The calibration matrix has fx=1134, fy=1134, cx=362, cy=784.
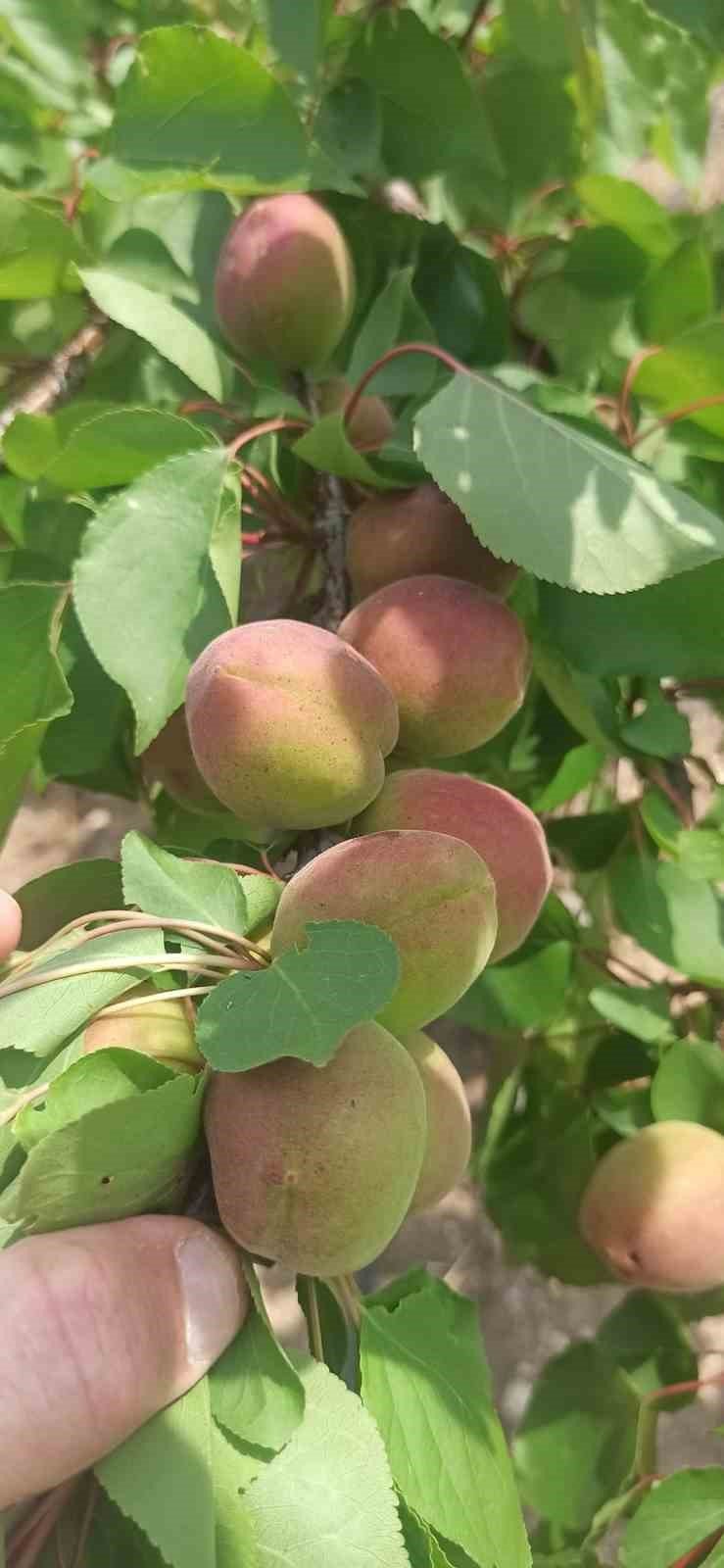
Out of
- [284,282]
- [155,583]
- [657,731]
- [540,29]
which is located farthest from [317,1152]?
[540,29]

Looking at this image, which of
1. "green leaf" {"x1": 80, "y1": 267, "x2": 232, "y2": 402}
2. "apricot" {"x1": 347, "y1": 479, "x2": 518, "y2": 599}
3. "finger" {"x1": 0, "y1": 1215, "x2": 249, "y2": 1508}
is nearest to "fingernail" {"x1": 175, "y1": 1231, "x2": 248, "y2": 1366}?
"finger" {"x1": 0, "y1": 1215, "x2": 249, "y2": 1508}

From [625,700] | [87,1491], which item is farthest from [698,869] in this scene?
[87,1491]

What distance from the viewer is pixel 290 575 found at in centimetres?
78

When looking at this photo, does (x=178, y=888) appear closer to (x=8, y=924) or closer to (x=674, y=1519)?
(x=8, y=924)

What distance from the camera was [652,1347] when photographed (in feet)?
2.61

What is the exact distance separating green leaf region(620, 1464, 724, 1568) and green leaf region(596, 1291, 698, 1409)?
0.44 feet

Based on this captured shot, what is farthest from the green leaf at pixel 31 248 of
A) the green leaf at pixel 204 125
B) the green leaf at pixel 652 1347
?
the green leaf at pixel 652 1347

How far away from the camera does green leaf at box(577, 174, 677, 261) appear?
0.77m

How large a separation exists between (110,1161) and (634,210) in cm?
71

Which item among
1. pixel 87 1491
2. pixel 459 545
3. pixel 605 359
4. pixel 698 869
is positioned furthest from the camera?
pixel 605 359

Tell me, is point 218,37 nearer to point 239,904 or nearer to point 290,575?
point 290,575

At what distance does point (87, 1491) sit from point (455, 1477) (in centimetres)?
14

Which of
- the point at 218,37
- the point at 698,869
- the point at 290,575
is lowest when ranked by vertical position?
the point at 698,869

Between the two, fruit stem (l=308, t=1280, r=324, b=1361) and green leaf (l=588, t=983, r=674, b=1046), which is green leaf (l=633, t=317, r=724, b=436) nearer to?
green leaf (l=588, t=983, r=674, b=1046)
